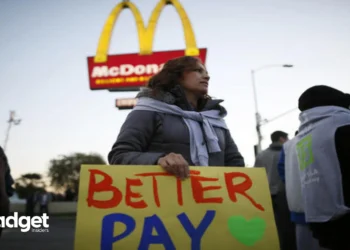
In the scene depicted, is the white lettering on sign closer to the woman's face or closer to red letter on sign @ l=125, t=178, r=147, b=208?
the woman's face

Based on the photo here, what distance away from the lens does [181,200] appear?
1246 millimetres

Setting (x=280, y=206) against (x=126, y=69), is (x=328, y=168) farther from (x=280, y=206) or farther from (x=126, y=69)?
(x=126, y=69)

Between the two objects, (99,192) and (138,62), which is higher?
(138,62)

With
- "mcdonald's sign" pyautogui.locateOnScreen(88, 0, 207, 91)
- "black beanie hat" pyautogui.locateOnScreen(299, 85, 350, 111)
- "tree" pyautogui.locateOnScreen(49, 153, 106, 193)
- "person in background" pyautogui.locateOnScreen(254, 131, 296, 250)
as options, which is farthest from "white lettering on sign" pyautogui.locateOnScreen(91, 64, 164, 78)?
"tree" pyautogui.locateOnScreen(49, 153, 106, 193)

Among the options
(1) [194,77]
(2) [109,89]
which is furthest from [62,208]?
(1) [194,77]

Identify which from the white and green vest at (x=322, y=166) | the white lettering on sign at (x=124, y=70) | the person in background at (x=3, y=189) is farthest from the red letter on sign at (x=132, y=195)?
the white lettering on sign at (x=124, y=70)

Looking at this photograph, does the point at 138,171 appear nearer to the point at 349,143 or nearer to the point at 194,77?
the point at 194,77

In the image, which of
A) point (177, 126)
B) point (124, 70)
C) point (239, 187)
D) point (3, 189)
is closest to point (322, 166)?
point (239, 187)

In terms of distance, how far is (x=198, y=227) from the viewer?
120 centimetres

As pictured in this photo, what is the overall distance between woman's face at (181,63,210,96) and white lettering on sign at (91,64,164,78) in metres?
16.7

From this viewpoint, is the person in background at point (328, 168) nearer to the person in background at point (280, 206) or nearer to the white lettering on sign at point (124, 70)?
the person in background at point (280, 206)

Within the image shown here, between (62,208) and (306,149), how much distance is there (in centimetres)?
3425

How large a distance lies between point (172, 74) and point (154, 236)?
103 cm

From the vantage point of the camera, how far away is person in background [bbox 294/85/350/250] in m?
1.67
